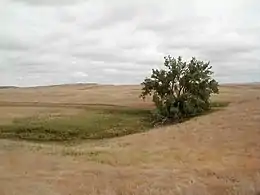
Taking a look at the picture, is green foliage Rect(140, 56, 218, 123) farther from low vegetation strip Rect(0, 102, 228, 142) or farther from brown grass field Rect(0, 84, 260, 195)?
brown grass field Rect(0, 84, 260, 195)

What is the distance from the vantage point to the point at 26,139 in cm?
5091

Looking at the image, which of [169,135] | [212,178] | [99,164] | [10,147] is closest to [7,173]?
[99,164]

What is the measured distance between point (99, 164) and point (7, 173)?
601 centimetres

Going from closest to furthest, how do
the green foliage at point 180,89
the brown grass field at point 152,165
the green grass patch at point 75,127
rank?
the brown grass field at point 152,165, the green grass patch at point 75,127, the green foliage at point 180,89

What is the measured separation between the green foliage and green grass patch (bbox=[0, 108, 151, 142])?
3.66m

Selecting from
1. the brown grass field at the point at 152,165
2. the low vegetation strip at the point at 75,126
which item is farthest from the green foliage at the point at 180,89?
the brown grass field at the point at 152,165

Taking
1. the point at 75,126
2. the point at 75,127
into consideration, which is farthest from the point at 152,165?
the point at 75,126

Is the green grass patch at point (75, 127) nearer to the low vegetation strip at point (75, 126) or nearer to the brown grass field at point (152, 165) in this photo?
the low vegetation strip at point (75, 126)

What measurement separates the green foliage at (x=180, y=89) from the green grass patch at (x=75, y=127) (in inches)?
144

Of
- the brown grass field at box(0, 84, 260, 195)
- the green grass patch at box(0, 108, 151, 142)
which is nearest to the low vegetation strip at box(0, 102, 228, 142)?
the green grass patch at box(0, 108, 151, 142)

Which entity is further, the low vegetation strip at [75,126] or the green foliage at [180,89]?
the green foliage at [180,89]

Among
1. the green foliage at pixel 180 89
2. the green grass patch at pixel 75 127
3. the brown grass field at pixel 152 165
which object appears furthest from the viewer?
the green foliage at pixel 180 89

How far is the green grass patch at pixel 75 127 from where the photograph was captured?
5219 centimetres

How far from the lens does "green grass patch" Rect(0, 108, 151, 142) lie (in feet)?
Result: 171
